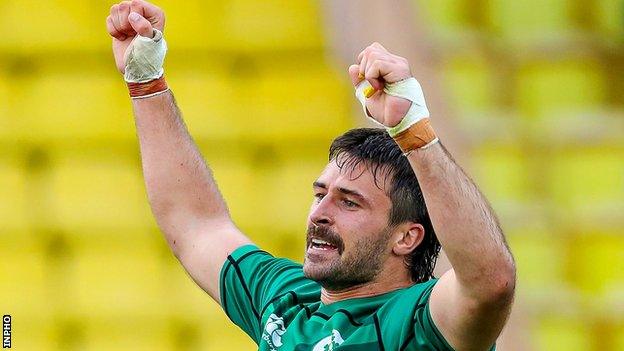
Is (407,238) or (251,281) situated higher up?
(407,238)

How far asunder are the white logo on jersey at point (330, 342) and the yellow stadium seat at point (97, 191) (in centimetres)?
170

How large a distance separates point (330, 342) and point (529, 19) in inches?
96.6

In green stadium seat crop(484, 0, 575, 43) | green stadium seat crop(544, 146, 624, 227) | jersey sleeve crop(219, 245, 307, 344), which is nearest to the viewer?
jersey sleeve crop(219, 245, 307, 344)

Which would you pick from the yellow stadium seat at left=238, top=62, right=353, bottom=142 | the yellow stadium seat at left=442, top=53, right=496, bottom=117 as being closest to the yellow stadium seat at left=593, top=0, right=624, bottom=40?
the yellow stadium seat at left=442, top=53, right=496, bottom=117

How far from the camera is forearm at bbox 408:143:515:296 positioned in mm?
1643

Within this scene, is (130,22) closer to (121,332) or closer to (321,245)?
(321,245)

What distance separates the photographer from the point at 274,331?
198cm

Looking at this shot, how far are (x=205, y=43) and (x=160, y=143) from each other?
1481 mm

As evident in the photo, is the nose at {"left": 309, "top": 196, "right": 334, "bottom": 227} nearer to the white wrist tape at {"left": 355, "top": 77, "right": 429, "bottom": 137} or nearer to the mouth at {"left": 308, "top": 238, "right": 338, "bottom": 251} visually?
the mouth at {"left": 308, "top": 238, "right": 338, "bottom": 251}

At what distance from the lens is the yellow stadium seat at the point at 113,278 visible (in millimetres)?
3439

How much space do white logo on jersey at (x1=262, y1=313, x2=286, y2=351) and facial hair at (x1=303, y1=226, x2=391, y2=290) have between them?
4.4 inches
